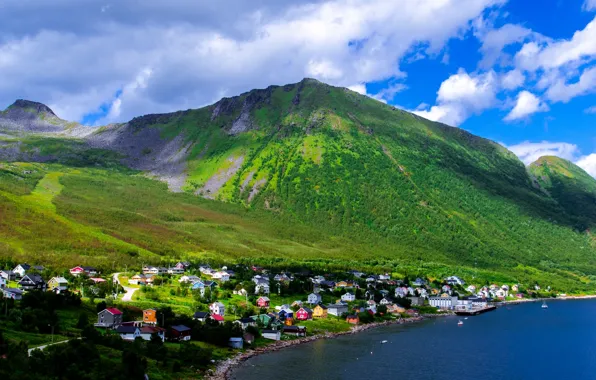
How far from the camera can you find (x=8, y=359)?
5159cm

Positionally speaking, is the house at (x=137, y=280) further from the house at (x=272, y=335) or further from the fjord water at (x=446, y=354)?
the fjord water at (x=446, y=354)

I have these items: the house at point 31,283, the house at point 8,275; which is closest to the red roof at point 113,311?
the house at point 31,283

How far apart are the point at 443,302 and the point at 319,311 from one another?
57533mm

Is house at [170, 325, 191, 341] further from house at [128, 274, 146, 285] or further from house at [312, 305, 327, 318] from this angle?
house at [128, 274, 146, 285]

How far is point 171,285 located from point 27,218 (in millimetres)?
87835

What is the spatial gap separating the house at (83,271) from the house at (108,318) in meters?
48.4

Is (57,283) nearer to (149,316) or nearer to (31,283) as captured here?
(31,283)

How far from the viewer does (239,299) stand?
132750 mm

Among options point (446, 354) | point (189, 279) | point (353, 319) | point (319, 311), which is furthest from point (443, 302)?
point (189, 279)

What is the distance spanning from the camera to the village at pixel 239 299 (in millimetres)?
94938

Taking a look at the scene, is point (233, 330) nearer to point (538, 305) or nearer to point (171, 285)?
point (171, 285)

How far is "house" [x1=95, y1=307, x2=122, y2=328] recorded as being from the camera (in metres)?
89.2

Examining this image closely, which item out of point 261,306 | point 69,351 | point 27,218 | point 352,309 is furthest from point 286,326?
point 27,218

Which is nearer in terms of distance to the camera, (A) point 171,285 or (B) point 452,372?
(B) point 452,372
